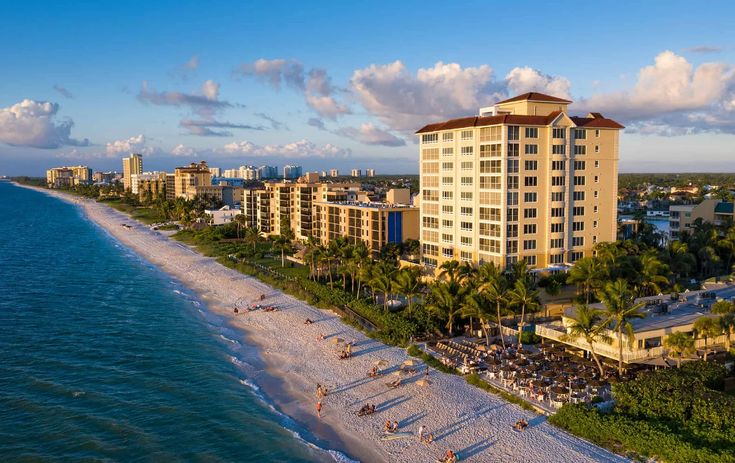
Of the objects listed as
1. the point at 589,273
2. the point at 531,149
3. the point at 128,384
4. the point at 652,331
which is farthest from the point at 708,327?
the point at 128,384

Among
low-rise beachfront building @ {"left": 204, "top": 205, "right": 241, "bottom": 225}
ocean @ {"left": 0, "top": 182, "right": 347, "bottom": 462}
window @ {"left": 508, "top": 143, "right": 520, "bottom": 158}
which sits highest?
window @ {"left": 508, "top": 143, "right": 520, "bottom": 158}

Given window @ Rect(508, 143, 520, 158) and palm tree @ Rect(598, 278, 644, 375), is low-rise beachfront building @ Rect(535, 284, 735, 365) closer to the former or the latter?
palm tree @ Rect(598, 278, 644, 375)

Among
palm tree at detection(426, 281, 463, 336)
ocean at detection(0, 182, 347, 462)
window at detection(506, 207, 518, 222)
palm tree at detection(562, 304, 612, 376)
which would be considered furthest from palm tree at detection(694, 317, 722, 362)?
ocean at detection(0, 182, 347, 462)

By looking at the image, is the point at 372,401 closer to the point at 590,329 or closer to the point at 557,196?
the point at 590,329

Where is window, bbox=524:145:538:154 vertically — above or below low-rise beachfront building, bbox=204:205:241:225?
above

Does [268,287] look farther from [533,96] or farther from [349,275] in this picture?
[533,96]

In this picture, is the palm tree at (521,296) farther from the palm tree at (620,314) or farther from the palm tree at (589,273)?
the palm tree at (620,314)
